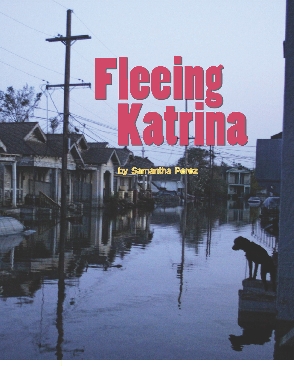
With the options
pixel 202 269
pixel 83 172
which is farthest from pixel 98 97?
Result: pixel 83 172

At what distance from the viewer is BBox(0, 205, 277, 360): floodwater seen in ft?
27.8

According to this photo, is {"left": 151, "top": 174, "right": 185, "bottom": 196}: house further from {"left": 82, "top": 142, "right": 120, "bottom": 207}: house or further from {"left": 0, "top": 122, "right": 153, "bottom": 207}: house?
{"left": 82, "top": 142, "right": 120, "bottom": 207}: house

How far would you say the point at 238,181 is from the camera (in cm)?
11188

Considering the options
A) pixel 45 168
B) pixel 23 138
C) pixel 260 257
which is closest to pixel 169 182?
pixel 45 168

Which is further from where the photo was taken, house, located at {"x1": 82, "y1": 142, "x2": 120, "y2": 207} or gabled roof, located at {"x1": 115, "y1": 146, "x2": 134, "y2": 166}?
gabled roof, located at {"x1": 115, "y1": 146, "x2": 134, "y2": 166}

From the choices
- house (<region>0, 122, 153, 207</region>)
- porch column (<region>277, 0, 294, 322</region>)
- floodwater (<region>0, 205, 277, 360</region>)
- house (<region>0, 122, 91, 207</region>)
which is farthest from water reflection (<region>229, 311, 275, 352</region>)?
house (<region>0, 122, 91, 207</region>)

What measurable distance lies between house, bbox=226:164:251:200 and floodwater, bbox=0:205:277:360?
8884 centimetres

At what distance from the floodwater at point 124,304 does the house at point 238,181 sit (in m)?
88.8

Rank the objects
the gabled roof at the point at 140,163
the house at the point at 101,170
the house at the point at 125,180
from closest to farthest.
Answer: the house at the point at 101,170, the house at the point at 125,180, the gabled roof at the point at 140,163

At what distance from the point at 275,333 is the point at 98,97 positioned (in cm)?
1589

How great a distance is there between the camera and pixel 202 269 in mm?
16484

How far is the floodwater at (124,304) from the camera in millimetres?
8477

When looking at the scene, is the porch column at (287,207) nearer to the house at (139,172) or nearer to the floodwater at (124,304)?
the floodwater at (124,304)

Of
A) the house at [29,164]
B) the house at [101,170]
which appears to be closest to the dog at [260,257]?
the house at [29,164]
